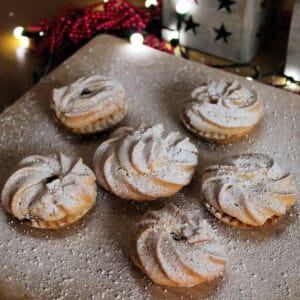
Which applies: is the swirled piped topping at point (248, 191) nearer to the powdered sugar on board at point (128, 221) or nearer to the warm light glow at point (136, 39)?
the powdered sugar on board at point (128, 221)

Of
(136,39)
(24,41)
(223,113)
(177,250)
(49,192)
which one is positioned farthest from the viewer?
(24,41)

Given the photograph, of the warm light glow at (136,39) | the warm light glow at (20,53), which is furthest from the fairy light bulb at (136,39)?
the warm light glow at (20,53)

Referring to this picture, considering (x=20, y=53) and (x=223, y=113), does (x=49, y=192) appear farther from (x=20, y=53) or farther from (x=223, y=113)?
(x=20, y=53)

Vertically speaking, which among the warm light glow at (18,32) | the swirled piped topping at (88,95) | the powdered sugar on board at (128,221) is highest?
the swirled piped topping at (88,95)

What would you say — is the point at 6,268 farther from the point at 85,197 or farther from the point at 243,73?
the point at 243,73

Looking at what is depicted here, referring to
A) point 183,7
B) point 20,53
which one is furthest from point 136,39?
point 20,53

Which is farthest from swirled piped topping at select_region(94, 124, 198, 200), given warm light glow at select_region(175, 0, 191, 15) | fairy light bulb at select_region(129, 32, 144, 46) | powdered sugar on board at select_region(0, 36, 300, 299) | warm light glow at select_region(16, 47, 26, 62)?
warm light glow at select_region(16, 47, 26, 62)
